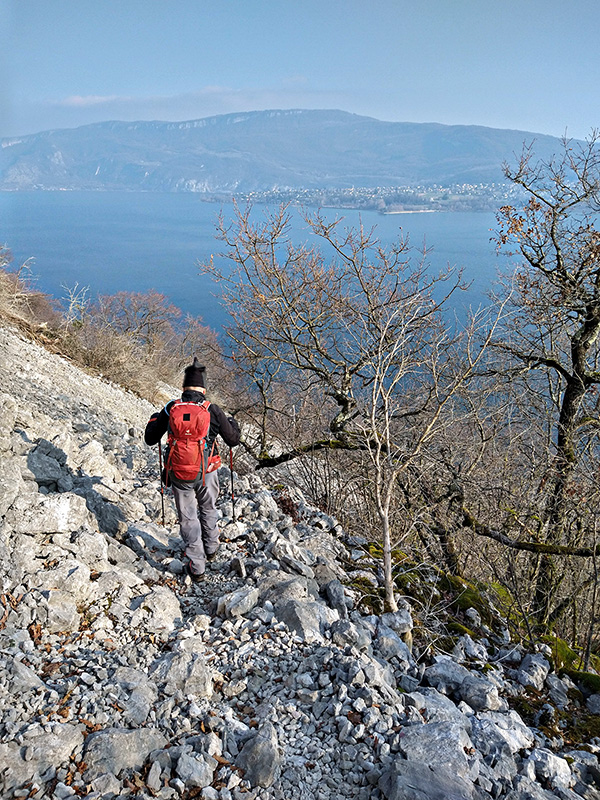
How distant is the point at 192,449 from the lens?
5.05 meters

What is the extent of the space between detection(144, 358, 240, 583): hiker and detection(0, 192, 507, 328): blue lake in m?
33.1

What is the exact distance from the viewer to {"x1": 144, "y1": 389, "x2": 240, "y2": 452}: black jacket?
511 cm

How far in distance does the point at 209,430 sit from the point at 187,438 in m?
0.27

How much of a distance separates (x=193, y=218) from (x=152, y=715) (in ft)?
650

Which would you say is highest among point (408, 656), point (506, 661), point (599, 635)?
point (408, 656)

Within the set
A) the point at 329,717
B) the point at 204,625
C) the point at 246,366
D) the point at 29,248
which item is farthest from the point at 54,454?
the point at 29,248

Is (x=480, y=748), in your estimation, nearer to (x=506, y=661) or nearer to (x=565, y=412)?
(x=506, y=661)

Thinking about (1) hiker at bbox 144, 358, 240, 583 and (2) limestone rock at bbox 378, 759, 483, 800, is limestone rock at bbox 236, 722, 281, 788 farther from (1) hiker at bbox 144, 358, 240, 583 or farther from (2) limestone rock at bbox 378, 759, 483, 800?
(1) hiker at bbox 144, 358, 240, 583

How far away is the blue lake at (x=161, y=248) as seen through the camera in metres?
66.7

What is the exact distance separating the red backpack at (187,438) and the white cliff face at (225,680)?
96cm

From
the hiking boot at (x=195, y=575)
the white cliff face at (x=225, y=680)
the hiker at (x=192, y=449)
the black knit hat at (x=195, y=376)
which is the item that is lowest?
the hiking boot at (x=195, y=575)

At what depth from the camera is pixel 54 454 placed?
20.7 feet

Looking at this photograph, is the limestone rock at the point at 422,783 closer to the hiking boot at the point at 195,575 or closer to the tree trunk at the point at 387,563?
the tree trunk at the point at 387,563

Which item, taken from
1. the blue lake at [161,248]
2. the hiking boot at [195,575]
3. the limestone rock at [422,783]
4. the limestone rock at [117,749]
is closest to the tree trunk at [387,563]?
the hiking boot at [195,575]
